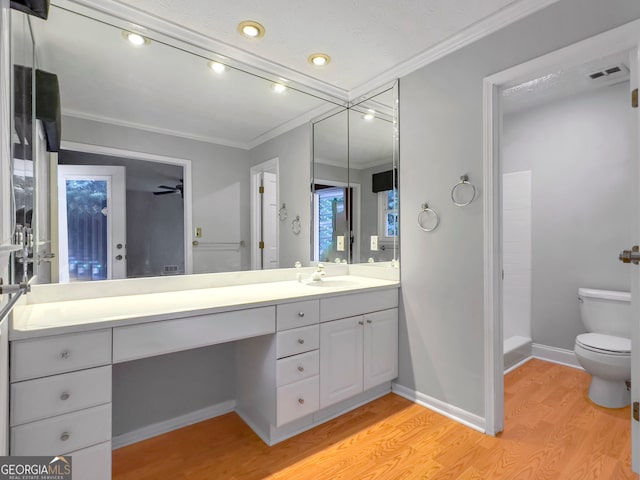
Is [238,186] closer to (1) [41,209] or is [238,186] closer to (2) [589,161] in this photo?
(1) [41,209]

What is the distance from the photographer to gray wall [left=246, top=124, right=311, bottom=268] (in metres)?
2.44

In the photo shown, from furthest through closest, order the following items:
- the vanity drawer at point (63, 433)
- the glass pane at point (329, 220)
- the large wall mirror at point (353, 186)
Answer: the glass pane at point (329, 220), the large wall mirror at point (353, 186), the vanity drawer at point (63, 433)

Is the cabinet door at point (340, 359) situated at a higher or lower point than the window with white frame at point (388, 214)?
lower

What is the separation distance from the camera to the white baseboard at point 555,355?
2832 mm

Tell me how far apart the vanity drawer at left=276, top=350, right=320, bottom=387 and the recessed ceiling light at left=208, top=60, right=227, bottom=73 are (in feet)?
5.87

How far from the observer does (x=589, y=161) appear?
8.91 feet

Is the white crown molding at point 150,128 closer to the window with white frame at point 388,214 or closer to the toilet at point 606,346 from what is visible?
the window with white frame at point 388,214

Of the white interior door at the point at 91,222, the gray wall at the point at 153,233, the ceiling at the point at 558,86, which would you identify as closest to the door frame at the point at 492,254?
the ceiling at the point at 558,86

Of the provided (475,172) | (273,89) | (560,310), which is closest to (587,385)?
(560,310)

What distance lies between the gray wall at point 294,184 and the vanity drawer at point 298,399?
880mm

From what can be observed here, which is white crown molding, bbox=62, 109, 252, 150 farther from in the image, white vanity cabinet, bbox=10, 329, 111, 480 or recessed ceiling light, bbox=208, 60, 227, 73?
white vanity cabinet, bbox=10, 329, 111, 480

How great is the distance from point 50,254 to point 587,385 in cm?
358

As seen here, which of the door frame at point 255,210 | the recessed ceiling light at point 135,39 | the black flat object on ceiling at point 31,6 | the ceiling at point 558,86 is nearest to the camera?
the black flat object on ceiling at point 31,6

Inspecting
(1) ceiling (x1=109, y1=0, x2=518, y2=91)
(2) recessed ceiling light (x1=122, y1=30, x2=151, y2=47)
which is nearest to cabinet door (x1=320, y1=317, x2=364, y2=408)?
(1) ceiling (x1=109, y1=0, x2=518, y2=91)
